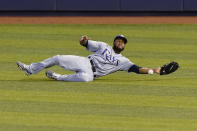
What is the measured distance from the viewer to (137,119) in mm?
11484

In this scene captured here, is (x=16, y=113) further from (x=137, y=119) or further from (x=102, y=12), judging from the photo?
(x=102, y=12)

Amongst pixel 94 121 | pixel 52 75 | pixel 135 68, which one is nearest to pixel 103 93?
pixel 135 68

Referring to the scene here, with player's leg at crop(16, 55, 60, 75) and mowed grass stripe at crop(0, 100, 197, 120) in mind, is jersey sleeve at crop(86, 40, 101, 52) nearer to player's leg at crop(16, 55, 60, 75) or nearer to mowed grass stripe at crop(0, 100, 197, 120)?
player's leg at crop(16, 55, 60, 75)

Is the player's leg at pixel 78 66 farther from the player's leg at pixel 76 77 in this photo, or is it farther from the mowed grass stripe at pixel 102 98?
the mowed grass stripe at pixel 102 98

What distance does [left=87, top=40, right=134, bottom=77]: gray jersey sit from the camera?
46.1ft

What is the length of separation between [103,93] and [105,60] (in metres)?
1.01

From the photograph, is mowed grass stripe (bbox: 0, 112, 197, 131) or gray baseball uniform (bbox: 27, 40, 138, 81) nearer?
mowed grass stripe (bbox: 0, 112, 197, 131)

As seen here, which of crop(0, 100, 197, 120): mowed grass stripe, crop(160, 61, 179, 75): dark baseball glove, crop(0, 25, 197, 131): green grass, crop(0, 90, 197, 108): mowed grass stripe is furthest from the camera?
crop(160, 61, 179, 75): dark baseball glove

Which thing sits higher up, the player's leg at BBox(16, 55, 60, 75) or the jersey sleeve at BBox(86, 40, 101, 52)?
the jersey sleeve at BBox(86, 40, 101, 52)

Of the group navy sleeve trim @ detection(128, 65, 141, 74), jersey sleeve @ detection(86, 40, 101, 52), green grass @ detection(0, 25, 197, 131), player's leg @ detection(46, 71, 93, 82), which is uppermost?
jersey sleeve @ detection(86, 40, 101, 52)

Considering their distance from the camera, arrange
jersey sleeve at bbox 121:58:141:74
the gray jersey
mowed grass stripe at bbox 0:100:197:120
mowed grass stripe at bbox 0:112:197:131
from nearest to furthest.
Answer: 1. mowed grass stripe at bbox 0:112:197:131
2. mowed grass stripe at bbox 0:100:197:120
3. jersey sleeve at bbox 121:58:141:74
4. the gray jersey

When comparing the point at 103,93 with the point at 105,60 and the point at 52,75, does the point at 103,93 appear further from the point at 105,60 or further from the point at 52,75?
the point at 52,75

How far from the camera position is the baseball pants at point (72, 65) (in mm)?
13984

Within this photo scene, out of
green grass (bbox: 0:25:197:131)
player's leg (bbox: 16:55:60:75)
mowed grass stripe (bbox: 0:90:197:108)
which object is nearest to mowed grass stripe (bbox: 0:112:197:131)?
green grass (bbox: 0:25:197:131)
